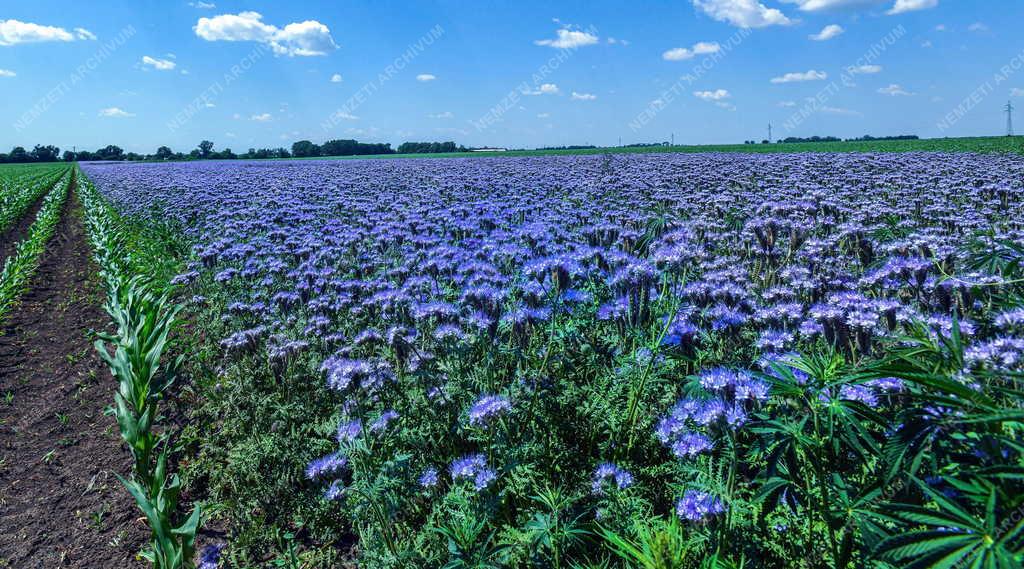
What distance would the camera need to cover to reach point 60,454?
4.59 m

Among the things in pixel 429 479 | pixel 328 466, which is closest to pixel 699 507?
pixel 429 479

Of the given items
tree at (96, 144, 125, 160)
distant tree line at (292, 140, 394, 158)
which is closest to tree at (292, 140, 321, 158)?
distant tree line at (292, 140, 394, 158)

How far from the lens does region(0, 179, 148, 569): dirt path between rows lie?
3.54 metres

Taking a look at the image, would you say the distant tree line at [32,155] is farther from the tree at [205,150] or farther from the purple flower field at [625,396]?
the purple flower field at [625,396]

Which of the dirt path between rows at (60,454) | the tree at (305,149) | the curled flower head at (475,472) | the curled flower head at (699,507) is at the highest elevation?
the tree at (305,149)

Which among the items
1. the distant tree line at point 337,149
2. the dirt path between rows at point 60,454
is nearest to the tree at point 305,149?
the distant tree line at point 337,149

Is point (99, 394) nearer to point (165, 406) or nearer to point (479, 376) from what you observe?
point (165, 406)

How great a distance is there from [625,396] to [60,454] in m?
5.00

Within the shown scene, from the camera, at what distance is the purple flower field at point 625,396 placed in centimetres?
174

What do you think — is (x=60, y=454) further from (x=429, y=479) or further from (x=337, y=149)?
(x=337, y=149)

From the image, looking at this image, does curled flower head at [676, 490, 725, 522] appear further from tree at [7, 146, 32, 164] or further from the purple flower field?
tree at [7, 146, 32, 164]

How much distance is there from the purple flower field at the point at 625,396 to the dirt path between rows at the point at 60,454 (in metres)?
0.65

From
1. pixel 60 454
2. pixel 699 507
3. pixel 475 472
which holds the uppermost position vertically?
pixel 699 507

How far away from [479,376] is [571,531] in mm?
1627
